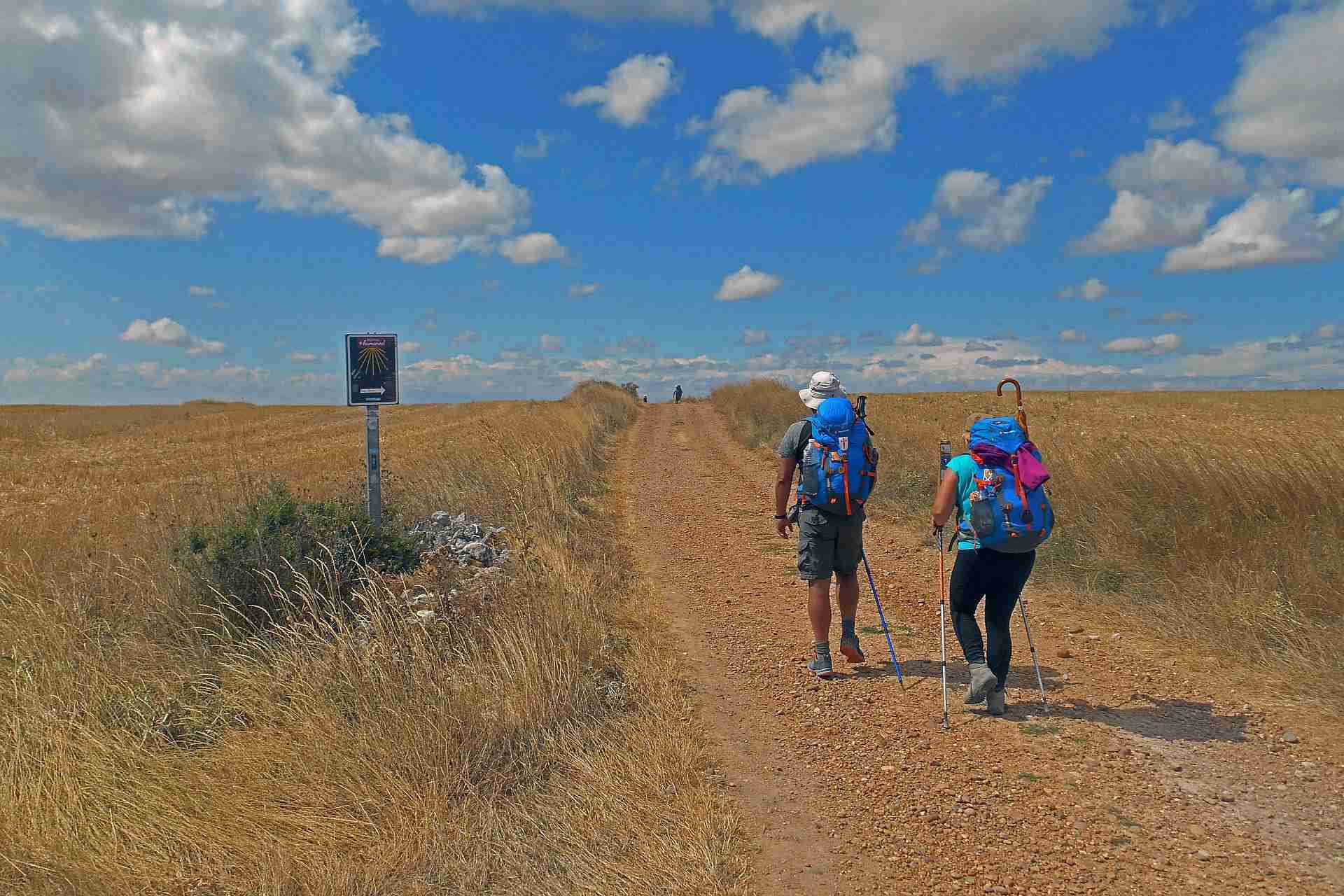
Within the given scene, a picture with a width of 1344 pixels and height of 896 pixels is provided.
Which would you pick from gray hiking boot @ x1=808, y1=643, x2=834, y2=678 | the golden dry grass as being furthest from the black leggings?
the golden dry grass

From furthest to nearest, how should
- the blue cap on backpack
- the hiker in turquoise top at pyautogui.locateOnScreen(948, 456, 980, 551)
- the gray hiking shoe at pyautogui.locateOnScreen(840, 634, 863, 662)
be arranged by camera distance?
the gray hiking shoe at pyautogui.locateOnScreen(840, 634, 863, 662) → the blue cap on backpack → the hiker in turquoise top at pyautogui.locateOnScreen(948, 456, 980, 551)

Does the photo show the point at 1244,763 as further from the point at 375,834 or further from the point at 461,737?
the point at 375,834

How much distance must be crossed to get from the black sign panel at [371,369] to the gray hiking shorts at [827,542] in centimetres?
354

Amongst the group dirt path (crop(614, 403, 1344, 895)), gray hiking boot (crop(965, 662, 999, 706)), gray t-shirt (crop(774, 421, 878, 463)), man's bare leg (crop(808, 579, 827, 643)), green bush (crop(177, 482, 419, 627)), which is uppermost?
gray t-shirt (crop(774, 421, 878, 463))

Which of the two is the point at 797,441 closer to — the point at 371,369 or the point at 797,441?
the point at 797,441

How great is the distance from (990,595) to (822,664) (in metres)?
1.29

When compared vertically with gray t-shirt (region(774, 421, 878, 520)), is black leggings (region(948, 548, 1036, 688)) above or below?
below

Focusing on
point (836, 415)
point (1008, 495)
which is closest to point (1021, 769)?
point (1008, 495)

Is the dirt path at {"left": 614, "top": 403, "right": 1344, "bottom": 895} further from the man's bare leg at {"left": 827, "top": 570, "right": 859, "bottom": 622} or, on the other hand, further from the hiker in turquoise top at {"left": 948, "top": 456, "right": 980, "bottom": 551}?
the hiker in turquoise top at {"left": 948, "top": 456, "right": 980, "bottom": 551}

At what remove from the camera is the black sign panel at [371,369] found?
21.4 feet

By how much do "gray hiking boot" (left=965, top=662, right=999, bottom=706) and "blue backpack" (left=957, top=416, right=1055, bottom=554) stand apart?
0.77 meters

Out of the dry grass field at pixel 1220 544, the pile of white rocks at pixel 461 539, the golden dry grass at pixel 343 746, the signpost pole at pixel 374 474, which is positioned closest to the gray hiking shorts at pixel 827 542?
the golden dry grass at pixel 343 746

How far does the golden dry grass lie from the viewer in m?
3.45

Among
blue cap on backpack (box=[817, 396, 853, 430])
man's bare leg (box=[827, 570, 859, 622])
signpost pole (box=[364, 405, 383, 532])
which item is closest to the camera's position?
blue cap on backpack (box=[817, 396, 853, 430])
